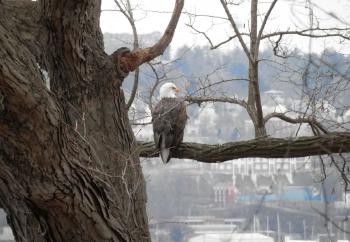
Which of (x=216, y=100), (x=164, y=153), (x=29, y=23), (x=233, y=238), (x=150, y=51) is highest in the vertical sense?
(x=29, y=23)

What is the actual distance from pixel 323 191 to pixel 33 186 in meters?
1.68

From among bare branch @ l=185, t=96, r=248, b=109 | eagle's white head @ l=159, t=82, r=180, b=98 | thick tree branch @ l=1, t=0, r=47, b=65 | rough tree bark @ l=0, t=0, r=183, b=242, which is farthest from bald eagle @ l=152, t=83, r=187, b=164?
thick tree branch @ l=1, t=0, r=47, b=65

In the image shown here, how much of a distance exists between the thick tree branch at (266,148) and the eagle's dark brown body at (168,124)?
0.54 ft

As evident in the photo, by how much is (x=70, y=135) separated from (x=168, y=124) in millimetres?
3237

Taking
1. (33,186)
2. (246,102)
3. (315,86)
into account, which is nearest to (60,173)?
(33,186)

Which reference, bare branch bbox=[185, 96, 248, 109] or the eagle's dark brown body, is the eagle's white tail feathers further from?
bare branch bbox=[185, 96, 248, 109]

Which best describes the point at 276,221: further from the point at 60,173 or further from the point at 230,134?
the point at 230,134

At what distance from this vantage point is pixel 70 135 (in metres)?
3.59

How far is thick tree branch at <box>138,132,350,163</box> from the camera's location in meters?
5.37

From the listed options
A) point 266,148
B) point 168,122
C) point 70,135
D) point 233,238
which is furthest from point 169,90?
point 233,238

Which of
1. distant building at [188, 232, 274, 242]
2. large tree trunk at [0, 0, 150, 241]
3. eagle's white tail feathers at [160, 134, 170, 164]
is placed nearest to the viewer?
distant building at [188, 232, 274, 242]

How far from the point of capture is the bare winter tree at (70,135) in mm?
3359

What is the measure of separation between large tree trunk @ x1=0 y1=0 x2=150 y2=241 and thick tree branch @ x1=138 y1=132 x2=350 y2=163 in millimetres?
913

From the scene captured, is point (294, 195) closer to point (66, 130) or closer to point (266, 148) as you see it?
point (66, 130)
